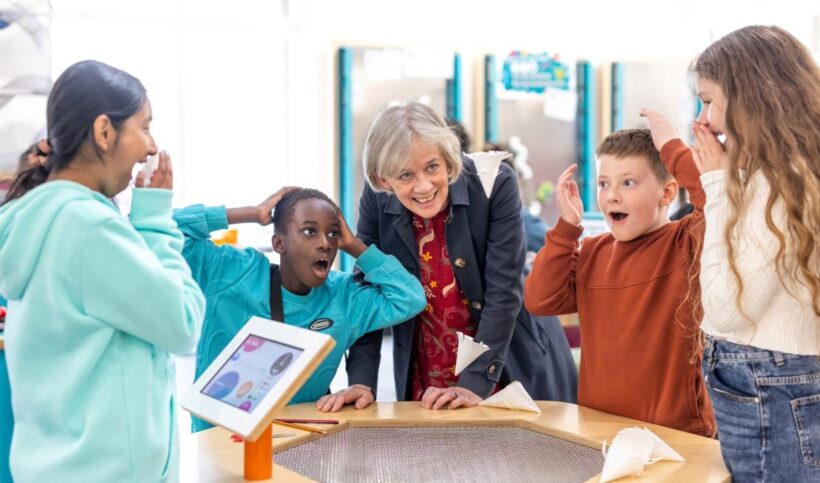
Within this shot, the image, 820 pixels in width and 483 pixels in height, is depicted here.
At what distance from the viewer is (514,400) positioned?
2.02m

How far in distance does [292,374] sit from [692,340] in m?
0.99

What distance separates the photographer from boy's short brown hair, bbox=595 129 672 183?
2025 mm

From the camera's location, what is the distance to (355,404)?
6.74 feet

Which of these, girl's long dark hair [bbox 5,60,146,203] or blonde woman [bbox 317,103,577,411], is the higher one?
girl's long dark hair [bbox 5,60,146,203]

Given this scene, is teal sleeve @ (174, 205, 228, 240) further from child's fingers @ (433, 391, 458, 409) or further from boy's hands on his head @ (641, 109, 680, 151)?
boy's hands on his head @ (641, 109, 680, 151)

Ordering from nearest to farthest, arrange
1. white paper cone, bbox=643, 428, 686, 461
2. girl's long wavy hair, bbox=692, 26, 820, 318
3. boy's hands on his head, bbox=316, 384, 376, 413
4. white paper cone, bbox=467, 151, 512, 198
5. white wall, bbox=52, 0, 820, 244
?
girl's long wavy hair, bbox=692, 26, 820, 318
white paper cone, bbox=643, 428, 686, 461
boy's hands on his head, bbox=316, 384, 376, 413
white paper cone, bbox=467, 151, 512, 198
white wall, bbox=52, 0, 820, 244

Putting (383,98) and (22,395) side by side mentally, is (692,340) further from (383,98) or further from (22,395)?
(383,98)

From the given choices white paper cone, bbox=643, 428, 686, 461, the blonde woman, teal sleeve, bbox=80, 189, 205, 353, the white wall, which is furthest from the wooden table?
the white wall

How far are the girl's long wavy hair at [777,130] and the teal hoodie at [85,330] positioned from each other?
3.26 ft

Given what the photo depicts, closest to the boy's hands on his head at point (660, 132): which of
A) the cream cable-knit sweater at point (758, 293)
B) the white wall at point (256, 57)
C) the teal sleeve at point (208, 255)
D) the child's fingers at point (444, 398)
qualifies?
the cream cable-knit sweater at point (758, 293)

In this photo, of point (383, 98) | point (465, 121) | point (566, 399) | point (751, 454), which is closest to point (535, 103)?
point (465, 121)

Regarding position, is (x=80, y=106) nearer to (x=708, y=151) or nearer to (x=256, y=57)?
(x=708, y=151)

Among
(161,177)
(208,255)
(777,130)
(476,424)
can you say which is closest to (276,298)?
(208,255)

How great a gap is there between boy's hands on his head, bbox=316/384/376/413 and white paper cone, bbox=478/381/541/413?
0.30 metres
